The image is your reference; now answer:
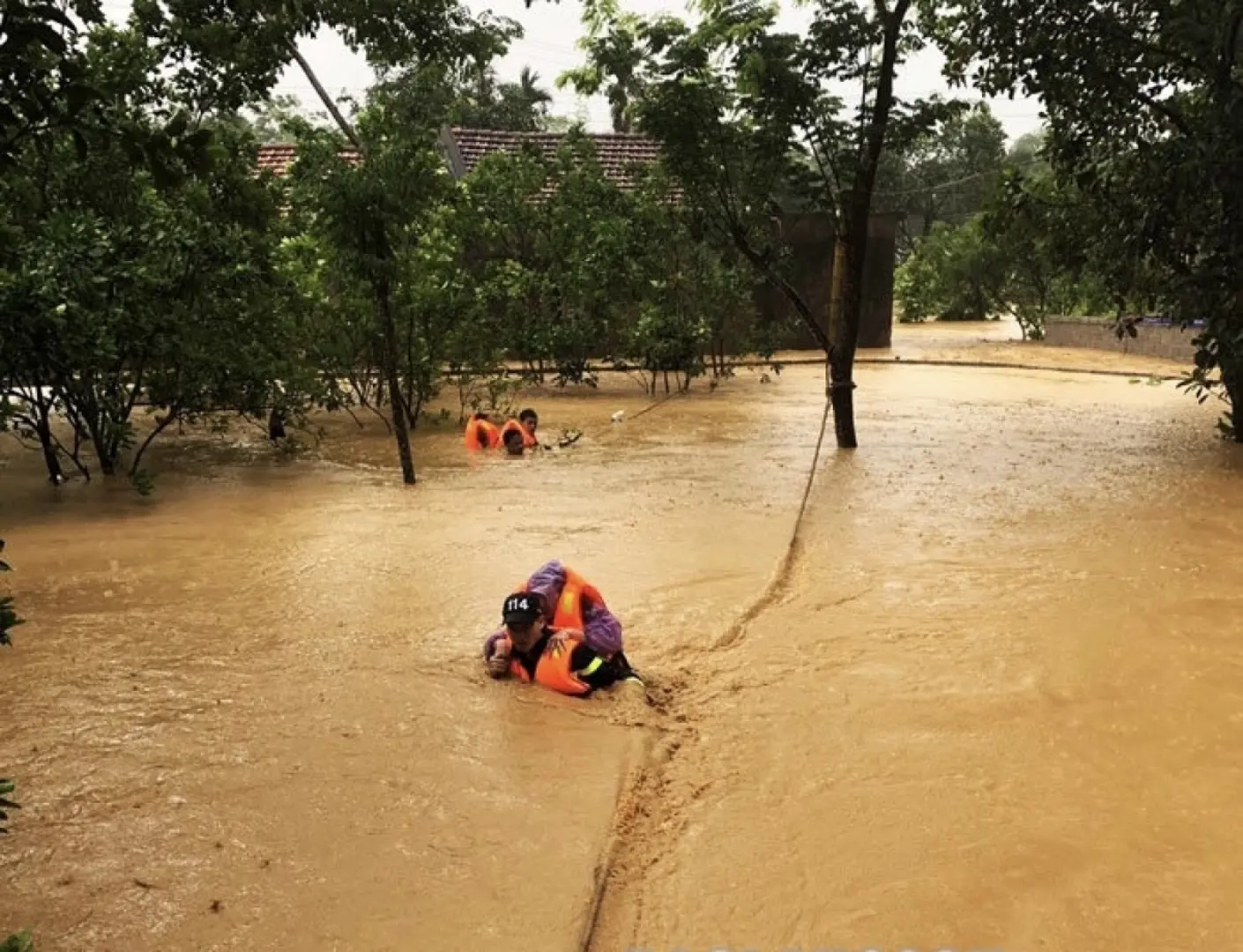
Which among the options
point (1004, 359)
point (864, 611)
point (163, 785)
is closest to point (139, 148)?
point (163, 785)

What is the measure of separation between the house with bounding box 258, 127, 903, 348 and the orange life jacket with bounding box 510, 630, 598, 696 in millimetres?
19534

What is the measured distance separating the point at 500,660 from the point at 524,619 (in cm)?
31

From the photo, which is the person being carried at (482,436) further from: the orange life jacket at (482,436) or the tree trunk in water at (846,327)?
the tree trunk in water at (846,327)

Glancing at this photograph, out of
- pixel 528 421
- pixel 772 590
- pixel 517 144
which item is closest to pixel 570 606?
pixel 772 590

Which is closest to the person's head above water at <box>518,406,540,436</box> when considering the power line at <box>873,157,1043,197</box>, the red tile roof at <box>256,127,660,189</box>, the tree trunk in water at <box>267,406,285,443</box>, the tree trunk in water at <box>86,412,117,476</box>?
the tree trunk in water at <box>267,406,285,443</box>

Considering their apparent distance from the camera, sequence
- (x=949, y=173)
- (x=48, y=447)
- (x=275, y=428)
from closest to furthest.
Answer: (x=48, y=447) < (x=275, y=428) < (x=949, y=173)

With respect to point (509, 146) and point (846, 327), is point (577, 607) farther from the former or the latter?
point (509, 146)

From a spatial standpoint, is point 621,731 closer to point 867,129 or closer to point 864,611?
point 864,611

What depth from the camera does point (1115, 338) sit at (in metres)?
19.2

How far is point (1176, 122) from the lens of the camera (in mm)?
10375

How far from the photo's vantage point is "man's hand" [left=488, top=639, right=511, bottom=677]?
5.04 meters

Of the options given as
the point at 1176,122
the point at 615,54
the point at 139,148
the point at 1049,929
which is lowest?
the point at 1049,929

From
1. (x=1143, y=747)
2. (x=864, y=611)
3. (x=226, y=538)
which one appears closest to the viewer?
(x=1143, y=747)

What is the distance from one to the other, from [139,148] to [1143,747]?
4127 millimetres
